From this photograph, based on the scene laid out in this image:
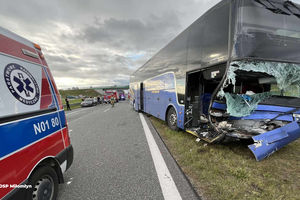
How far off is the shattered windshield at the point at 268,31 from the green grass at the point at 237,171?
94.4 inches

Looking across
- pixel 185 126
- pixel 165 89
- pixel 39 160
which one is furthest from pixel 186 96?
pixel 39 160

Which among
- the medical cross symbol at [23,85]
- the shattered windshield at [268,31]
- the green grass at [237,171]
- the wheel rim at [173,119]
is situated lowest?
the green grass at [237,171]

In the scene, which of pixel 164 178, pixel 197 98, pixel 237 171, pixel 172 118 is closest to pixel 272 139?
pixel 237 171

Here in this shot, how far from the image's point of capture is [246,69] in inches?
106

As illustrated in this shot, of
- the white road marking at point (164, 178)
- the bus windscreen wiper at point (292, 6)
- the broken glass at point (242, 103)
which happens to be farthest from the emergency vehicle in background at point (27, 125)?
the bus windscreen wiper at point (292, 6)

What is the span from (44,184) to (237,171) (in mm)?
3440

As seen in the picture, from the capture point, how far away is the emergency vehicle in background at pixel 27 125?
4.16ft

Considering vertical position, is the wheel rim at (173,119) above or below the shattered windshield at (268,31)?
below

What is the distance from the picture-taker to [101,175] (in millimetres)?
2590

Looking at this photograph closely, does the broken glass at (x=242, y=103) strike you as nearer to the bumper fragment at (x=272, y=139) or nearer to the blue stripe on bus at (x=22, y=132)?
the bumper fragment at (x=272, y=139)

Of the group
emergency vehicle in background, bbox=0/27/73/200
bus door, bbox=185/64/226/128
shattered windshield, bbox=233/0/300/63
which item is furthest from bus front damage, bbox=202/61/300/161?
emergency vehicle in background, bbox=0/27/73/200

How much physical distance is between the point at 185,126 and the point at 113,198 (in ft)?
10.4

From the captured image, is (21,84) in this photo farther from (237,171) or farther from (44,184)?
(237,171)

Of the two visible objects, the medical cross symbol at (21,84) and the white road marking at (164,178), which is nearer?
the medical cross symbol at (21,84)
